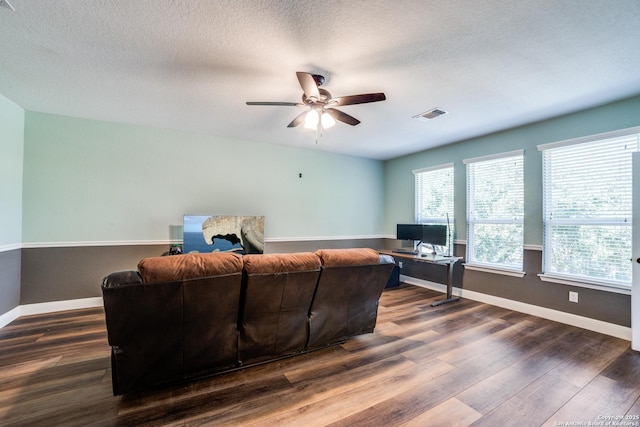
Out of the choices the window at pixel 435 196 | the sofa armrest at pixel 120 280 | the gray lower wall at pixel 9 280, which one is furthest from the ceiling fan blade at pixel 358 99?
the gray lower wall at pixel 9 280

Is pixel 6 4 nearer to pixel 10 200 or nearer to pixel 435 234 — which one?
pixel 10 200

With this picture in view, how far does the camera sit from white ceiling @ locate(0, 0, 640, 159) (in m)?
1.78

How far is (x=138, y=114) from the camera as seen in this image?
3.56 metres

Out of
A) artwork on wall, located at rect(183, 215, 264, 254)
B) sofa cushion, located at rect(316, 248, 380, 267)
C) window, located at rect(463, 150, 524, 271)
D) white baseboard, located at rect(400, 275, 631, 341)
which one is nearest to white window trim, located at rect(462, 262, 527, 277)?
window, located at rect(463, 150, 524, 271)

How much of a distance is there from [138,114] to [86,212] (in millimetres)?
1493

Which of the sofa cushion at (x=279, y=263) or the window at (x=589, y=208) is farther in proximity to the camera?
the window at (x=589, y=208)

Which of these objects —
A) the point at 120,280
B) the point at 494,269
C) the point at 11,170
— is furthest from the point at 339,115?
the point at 11,170

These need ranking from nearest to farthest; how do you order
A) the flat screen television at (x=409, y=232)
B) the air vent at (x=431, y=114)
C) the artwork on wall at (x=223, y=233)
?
the air vent at (x=431, y=114)
the artwork on wall at (x=223, y=233)
the flat screen television at (x=409, y=232)

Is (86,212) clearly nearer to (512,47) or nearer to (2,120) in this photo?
(2,120)

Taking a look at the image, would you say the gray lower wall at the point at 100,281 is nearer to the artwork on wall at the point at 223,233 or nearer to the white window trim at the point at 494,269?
the white window trim at the point at 494,269

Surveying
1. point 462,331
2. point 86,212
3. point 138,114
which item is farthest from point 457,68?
point 86,212

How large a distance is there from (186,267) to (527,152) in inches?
172

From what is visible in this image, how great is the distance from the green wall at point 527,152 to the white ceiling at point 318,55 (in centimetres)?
20

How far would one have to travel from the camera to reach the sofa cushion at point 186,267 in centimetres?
177
